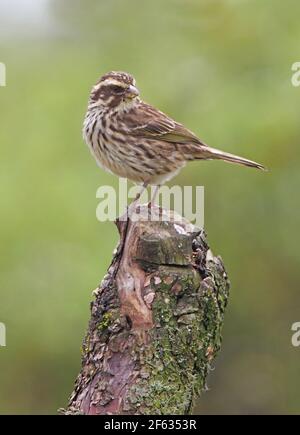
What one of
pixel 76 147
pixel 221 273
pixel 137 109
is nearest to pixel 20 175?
pixel 76 147

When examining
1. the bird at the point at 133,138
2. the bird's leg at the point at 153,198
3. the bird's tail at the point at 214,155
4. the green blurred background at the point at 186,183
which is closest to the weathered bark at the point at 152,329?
the bird's leg at the point at 153,198

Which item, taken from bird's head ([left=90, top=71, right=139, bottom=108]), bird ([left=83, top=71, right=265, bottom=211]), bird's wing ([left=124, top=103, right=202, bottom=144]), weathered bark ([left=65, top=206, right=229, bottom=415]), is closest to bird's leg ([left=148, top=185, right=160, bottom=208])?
bird ([left=83, top=71, right=265, bottom=211])

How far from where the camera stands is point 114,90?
6.89 metres

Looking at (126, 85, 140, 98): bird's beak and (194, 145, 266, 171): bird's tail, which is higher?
(126, 85, 140, 98): bird's beak

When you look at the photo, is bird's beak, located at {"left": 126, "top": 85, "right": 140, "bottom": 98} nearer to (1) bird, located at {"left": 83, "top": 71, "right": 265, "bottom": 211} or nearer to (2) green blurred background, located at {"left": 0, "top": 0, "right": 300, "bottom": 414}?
(1) bird, located at {"left": 83, "top": 71, "right": 265, "bottom": 211}

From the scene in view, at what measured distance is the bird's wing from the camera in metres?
7.04

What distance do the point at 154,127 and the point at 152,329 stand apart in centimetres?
221

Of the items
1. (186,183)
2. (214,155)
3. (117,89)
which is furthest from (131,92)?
(186,183)

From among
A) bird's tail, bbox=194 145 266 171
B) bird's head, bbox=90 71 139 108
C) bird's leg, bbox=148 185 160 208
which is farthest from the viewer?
bird's tail, bbox=194 145 266 171

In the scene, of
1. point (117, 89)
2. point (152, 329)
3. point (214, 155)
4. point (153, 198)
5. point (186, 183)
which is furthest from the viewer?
point (186, 183)

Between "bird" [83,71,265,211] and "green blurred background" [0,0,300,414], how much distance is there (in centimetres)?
122

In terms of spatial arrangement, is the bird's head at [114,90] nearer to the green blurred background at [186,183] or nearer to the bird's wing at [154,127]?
the bird's wing at [154,127]

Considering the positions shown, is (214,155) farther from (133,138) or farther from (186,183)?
(186,183)

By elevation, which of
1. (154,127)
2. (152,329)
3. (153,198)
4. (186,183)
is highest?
(154,127)
